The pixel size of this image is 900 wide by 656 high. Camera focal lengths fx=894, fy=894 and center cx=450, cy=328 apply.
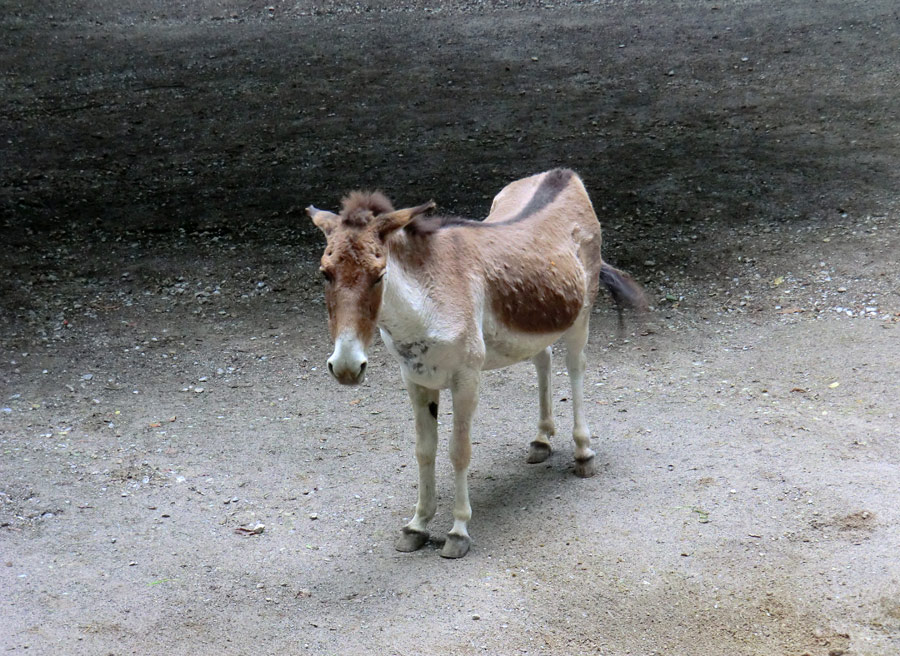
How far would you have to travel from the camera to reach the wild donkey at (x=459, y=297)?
13.3ft

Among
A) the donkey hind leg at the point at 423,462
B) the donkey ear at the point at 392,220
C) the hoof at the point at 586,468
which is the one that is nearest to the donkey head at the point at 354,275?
the donkey ear at the point at 392,220

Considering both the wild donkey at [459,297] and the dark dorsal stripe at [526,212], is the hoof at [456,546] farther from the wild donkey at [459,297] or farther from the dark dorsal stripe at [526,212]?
the dark dorsal stripe at [526,212]

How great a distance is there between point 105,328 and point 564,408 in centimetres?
447

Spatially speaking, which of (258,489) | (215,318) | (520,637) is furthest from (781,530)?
(215,318)

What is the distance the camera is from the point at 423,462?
504cm

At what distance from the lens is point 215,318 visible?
865 cm

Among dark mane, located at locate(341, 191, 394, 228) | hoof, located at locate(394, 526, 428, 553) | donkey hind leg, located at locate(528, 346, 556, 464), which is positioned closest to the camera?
dark mane, located at locate(341, 191, 394, 228)

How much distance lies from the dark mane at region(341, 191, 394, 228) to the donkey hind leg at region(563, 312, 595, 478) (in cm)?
188

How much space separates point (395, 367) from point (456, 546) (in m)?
2.85

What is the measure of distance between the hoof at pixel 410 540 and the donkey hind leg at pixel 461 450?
151 mm

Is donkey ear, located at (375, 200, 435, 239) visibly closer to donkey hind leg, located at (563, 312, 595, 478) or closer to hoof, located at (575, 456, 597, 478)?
donkey hind leg, located at (563, 312, 595, 478)

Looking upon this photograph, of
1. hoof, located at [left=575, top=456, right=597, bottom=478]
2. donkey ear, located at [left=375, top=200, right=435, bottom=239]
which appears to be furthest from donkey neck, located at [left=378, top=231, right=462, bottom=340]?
hoof, located at [left=575, top=456, right=597, bottom=478]

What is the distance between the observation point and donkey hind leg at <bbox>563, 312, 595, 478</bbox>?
577 cm

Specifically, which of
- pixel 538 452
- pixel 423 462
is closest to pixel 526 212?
pixel 538 452
